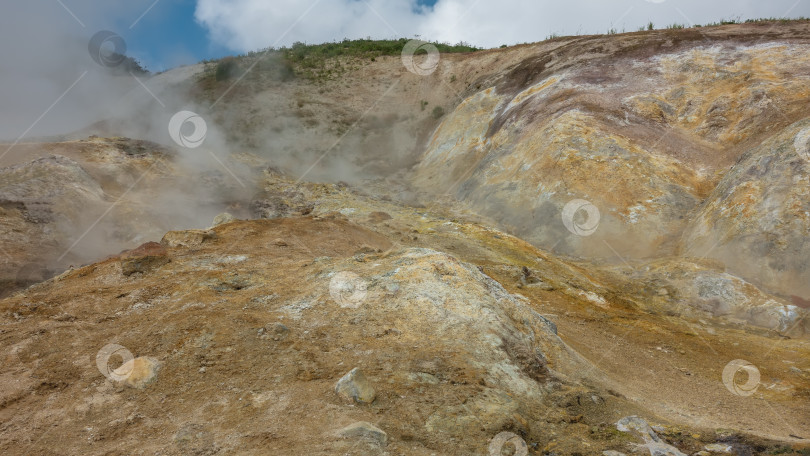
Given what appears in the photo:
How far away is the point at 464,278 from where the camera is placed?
667 cm

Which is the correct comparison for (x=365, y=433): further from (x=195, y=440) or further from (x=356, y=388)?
(x=195, y=440)

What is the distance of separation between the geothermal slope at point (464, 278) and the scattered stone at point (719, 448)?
0.06 m

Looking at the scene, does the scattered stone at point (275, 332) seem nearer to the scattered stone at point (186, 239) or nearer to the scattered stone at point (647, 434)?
the scattered stone at point (647, 434)

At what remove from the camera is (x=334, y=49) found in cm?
3766

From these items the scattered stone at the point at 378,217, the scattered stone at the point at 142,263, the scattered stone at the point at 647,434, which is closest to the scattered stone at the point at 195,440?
the scattered stone at the point at 647,434

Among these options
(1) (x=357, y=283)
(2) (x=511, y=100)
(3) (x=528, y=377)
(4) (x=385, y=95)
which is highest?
(4) (x=385, y=95)

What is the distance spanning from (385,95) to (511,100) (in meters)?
11.8

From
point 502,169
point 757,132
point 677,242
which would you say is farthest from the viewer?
point 502,169

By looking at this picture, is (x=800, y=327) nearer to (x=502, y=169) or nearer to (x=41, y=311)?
(x=502, y=169)

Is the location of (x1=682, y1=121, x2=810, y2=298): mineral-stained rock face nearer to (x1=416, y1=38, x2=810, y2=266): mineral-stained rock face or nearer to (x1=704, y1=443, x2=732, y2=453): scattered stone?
(x1=416, y1=38, x2=810, y2=266): mineral-stained rock face

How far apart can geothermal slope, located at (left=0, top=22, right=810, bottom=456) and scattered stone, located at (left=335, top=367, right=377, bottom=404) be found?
3 cm

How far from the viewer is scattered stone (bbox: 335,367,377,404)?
14.4 ft

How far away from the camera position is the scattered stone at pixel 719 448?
155 inches

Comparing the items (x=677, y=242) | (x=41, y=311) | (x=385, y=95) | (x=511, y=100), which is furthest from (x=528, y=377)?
(x=385, y=95)
